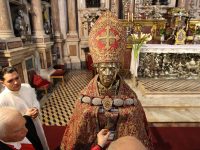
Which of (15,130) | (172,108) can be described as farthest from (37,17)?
(15,130)

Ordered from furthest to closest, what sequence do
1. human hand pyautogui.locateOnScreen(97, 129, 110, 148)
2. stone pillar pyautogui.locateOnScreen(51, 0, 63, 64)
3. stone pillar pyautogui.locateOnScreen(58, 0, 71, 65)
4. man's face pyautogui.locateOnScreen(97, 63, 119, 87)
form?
stone pillar pyautogui.locateOnScreen(58, 0, 71, 65) → stone pillar pyautogui.locateOnScreen(51, 0, 63, 64) → man's face pyautogui.locateOnScreen(97, 63, 119, 87) → human hand pyautogui.locateOnScreen(97, 129, 110, 148)

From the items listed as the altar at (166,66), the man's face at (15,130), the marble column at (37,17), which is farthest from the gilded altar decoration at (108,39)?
the marble column at (37,17)

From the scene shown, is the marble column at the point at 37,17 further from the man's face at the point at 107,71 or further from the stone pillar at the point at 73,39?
the man's face at the point at 107,71

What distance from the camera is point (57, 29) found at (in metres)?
11.0

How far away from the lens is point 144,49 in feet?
24.6

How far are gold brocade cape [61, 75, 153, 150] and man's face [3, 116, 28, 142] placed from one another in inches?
36.0

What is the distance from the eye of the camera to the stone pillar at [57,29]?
10.6 meters

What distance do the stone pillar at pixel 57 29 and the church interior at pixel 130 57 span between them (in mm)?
56

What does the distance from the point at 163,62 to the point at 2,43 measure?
6619 millimetres

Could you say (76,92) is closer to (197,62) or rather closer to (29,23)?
(29,23)

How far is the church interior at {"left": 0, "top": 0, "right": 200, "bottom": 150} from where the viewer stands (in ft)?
16.3

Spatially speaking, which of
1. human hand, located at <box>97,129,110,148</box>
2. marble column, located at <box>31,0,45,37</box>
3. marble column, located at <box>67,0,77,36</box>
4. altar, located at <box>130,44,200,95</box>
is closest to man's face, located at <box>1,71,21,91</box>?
human hand, located at <box>97,129,110,148</box>

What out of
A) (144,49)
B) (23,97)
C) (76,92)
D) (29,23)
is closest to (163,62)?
(144,49)

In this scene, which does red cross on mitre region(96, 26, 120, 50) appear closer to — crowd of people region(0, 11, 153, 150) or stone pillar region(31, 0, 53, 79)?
crowd of people region(0, 11, 153, 150)
